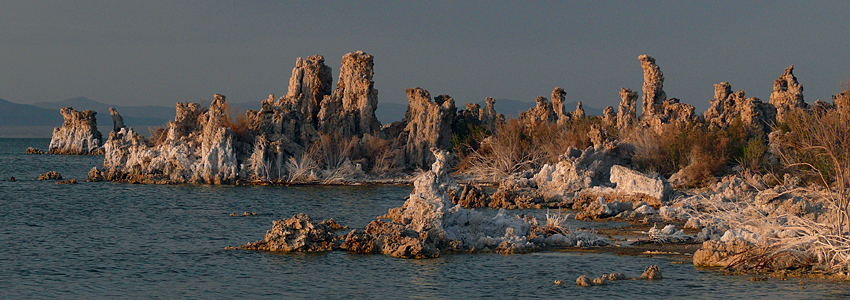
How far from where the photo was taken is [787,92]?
5412 centimetres

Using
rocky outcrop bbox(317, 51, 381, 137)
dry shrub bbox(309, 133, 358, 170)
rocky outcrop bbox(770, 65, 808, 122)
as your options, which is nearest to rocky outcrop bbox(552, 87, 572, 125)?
rocky outcrop bbox(770, 65, 808, 122)

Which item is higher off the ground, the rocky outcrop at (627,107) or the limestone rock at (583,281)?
the rocky outcrop at (627,107)

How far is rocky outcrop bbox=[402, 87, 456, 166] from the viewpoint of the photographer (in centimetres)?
5006

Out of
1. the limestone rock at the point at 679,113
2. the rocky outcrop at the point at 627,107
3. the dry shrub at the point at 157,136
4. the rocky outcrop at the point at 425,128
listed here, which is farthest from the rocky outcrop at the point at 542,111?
the dry shrub at the point at 157,136

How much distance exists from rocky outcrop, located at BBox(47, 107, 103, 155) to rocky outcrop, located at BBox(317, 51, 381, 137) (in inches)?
2188

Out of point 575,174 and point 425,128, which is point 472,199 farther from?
point 425,128

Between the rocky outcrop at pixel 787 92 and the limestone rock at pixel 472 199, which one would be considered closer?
the limestone rock at pixel 472 199

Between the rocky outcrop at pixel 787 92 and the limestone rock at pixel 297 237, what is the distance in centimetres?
4025

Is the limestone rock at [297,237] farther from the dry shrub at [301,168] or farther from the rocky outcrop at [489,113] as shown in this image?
the rocky outcrop at [489,113]

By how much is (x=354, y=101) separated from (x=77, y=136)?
199 ft

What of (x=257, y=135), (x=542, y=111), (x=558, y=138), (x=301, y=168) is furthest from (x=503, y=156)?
(x=542, y=111)

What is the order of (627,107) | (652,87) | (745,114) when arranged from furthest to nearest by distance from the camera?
1. (627,107)
2. (652,87)
3. (745,114)

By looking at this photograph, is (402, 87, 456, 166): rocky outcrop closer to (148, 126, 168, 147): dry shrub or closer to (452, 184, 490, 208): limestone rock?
(148, 126, 168, 147): dry shrub

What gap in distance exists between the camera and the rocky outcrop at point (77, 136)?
98.4m
